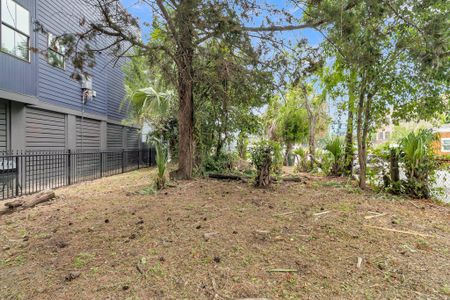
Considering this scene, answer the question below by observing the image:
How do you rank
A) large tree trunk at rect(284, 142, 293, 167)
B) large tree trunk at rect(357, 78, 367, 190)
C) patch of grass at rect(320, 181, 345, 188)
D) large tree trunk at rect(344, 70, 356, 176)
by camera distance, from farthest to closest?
large tree trunk at rect(284, 142, 293, 167), large tree trunk at rect(344, 70, 356, 176), patch of grass at rect(320, 181, 345, 188), large tree trunk at rect(357, 78, 367, 190)

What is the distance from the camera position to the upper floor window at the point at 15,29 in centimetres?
617

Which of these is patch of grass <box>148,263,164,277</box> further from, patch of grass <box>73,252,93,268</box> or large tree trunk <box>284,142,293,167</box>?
large tree trunk <box>284,142,293,167</box>

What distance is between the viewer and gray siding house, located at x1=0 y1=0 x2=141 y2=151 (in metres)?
6.30

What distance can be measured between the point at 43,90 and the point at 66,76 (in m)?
1.31

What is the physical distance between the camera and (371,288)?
5.97 ft

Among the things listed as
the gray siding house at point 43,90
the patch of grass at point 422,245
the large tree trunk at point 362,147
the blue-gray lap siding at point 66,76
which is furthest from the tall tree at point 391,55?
the blue-gray lap siding at point 66,76

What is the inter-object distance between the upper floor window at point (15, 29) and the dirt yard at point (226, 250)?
4682mm

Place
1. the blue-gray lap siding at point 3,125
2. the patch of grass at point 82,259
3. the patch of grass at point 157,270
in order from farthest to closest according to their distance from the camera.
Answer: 1. the blue-gray lap siding at point 3,125
2. the patch of grass at point 82,259
3. the patch of grass at point 157,270

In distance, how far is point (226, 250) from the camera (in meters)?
2.33

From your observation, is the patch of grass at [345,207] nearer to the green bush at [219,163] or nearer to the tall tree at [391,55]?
the tall tree at [391,55]

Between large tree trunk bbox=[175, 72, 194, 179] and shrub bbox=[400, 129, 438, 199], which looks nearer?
shrub bbox=[400, 129, 438, 199]

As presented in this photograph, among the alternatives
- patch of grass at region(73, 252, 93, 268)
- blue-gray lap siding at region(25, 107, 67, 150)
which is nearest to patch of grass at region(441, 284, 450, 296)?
patch of grass at region(73, 252, 93, 268)

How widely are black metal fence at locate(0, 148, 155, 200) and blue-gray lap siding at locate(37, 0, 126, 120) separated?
1770mm

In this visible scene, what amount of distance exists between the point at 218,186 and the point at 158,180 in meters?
1.08
